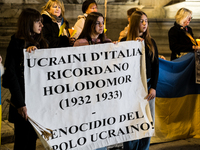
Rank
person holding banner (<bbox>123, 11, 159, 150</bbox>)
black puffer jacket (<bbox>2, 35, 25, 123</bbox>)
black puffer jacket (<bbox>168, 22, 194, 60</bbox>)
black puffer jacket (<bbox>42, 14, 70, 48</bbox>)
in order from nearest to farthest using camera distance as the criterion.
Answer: black puffer jacket (<bbox>2, 35, 25, 123</bbox>), person holding banner (<bbox>123, 11, 159, 150</bbox>), black puffer jacket (<bbox>42, 14, 70, 48</bbox>), black puffer jacket (<bbox>168, 22, 194, 60</bbox>)

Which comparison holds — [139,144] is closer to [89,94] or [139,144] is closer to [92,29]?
[89,94]

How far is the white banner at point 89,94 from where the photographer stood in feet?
8.16

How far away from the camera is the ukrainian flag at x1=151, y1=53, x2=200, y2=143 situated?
370 centimetres

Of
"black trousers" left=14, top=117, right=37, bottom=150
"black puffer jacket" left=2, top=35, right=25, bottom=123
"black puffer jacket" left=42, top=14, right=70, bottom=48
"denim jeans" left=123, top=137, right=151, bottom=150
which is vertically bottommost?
"denim jeans" left=123, top=137, right=151, bottom=150

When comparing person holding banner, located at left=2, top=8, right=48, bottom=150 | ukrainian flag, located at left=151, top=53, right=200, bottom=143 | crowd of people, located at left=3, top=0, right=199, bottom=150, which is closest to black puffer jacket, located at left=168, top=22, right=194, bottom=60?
crowd of people, located at left=3, top=0, right=199, bottom=150

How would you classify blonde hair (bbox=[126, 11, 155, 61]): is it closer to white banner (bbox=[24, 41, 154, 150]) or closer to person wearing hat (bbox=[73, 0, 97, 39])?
white banner (bbox=[24, 41, 154, 150])

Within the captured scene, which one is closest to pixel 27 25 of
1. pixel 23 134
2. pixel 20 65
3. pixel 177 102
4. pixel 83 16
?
pixel 20 65

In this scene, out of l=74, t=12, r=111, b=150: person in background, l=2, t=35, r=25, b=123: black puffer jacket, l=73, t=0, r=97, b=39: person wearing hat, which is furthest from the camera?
l=73, t=0, r=97, b=39: person wearing hat

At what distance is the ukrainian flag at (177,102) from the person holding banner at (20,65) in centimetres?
173

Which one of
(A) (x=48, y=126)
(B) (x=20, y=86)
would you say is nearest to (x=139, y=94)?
(A) (x=48, y=126)

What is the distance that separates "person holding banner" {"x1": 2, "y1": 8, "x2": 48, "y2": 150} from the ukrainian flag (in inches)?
68.0

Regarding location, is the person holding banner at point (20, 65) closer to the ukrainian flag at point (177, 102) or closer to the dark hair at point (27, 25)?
the dark hair at point (27, 25)

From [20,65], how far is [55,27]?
135cm

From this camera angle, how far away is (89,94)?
105 inches
